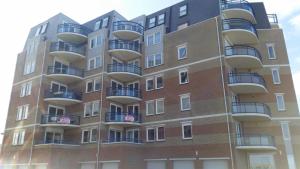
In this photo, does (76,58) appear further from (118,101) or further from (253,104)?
(253,104)

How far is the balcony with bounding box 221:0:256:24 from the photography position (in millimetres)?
27625

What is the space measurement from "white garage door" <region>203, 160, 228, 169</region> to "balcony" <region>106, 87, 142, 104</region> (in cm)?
1052

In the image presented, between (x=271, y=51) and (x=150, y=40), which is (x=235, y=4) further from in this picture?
(x=150, y=40)

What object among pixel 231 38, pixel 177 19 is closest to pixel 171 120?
pixel 231 38

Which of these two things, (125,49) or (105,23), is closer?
(125,49)

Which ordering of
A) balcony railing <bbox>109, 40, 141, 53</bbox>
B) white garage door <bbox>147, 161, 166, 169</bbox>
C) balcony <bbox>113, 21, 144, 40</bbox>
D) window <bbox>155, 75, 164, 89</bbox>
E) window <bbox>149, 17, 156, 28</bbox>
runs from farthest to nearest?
window <bbox>149, 17, 156, 28</bbox>, balcony <bbox>113, 21, 144, 40</bbox>, balcony railing <bbox>109, 40, 141, 53</bbox>, window <bbox>155, 75, 164, 89</bbox>, white garage door <bbox>147, 161, 166, 169</bbox>

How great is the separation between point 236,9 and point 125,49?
43.0 feet

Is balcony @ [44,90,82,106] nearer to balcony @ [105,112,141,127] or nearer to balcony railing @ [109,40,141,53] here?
balcony @ [105,112,141,127]

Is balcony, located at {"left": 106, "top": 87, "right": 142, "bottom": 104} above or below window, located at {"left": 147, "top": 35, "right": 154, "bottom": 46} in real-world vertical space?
below

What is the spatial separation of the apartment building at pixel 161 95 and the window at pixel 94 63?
148 millimetres

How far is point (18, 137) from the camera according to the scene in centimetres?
3117

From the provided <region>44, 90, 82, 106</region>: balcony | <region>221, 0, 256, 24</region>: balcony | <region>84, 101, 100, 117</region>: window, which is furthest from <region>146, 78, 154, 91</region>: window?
<region>221, 0, 256, 24</region>: balcony

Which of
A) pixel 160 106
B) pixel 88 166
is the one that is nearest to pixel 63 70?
pixel 88 166

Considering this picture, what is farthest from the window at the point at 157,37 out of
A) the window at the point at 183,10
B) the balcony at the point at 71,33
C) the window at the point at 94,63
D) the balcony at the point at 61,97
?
the balcony at the point at 61,97
